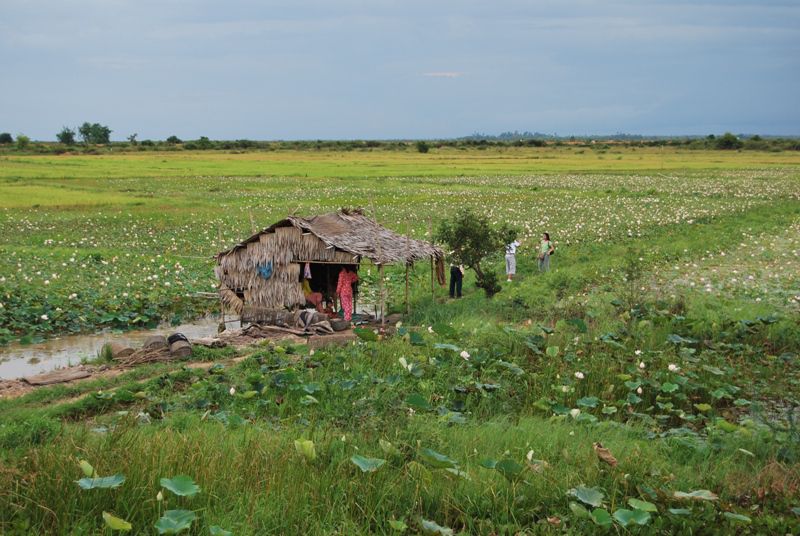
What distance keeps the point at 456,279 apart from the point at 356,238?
10.1 ft

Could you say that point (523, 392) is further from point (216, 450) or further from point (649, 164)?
point (649, 164)

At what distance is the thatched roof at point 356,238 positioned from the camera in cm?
1433

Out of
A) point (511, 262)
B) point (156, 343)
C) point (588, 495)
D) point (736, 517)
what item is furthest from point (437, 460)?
point (511, 262)

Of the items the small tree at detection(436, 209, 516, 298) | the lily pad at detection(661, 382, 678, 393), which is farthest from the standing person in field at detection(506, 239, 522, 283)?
the lily pad at detection(661, 382, 678, 393)

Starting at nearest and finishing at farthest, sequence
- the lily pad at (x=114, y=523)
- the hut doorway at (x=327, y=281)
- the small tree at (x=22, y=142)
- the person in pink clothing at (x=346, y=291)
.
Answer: the lily pad at (x=114, y=523)
the person in pink clothing at (x=346, y=291)
the hut doorway at (x=327, y=281)
the small tree at (x=22, y=142)

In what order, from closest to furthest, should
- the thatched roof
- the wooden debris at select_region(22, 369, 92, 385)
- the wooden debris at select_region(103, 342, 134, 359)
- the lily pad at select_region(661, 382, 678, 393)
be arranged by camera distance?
1. the lily pad at select_region(661, 382, 678, 393)
2. the wooden debris at select_region(22, 369, 92, 385)
3. the wooden debris at select_region(103, 342, 134, 359)
4. the thatched roof

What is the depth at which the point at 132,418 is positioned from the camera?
749 cm

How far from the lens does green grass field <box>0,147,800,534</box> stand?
5.55 meters

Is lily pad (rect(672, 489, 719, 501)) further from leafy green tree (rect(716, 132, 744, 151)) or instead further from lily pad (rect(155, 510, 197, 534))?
leafy green tree (rect(716, 132, 744, 151))

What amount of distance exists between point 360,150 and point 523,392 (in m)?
86.6

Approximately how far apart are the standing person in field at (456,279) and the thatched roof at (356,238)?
80 cm

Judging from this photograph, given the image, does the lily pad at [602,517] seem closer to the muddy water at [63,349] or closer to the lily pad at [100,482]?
the lily pad at [100,482]

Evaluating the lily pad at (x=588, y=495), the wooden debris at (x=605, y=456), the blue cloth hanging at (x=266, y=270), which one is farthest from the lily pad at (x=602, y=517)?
the blue cloth hanging at (x=266, y=270)

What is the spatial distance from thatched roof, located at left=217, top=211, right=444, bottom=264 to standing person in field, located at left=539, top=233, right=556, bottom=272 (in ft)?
11.3
